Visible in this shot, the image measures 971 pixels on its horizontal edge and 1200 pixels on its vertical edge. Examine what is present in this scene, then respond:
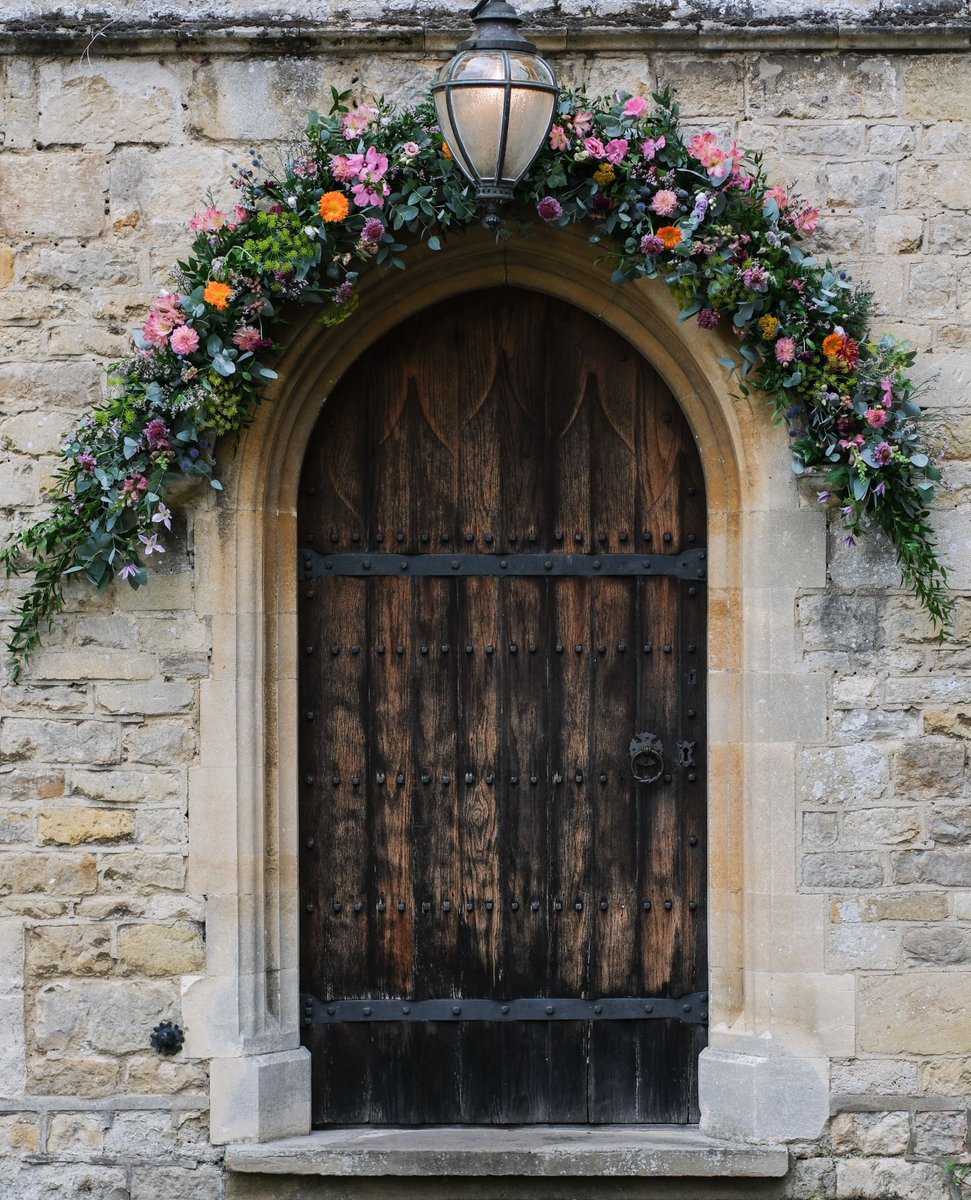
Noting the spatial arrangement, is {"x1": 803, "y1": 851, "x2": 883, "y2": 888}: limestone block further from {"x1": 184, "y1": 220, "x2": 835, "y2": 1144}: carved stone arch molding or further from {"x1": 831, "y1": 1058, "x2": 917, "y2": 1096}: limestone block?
{"x1": 831, "y1": 1058, "x2": 917, "y2": 1096}: limestone block

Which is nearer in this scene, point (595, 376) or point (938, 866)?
point (938, 866)

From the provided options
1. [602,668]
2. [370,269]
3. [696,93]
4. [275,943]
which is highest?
[696,93]

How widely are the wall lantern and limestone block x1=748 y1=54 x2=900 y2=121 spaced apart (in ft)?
2.83

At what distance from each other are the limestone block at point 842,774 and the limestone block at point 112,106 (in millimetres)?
2727

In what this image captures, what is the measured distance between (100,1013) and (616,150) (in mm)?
2986

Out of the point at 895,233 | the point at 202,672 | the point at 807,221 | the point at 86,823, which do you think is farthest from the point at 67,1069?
the point at 895,233

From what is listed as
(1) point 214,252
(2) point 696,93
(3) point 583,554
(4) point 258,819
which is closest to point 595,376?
(3) point 583,554

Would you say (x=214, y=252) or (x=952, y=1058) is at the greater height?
(x=214, y=252)

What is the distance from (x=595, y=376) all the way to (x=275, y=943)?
207cm

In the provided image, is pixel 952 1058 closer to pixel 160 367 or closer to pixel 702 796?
pixel 702 796

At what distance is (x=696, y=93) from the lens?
4.38 meters

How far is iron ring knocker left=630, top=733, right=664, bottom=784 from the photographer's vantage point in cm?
463

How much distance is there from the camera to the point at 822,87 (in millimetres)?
4387

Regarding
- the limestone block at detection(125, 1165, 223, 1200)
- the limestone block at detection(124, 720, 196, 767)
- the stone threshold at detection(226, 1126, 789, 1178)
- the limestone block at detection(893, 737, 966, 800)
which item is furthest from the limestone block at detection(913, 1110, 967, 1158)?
the limestone block at detection(124, 720, 196, 767)
